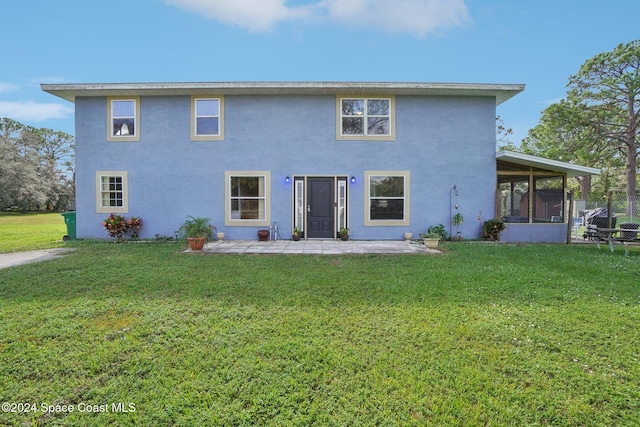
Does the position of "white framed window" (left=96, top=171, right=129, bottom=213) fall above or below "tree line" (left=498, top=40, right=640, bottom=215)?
below

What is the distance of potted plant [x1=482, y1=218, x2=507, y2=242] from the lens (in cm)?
968

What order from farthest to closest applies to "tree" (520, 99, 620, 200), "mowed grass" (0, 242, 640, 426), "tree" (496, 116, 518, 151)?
"tree" (496, 116, 518, 151) → "tree" (520, 99, 620, 200) → "mowed grass" (0, 242, 640, 426)

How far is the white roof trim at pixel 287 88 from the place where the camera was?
361 inches

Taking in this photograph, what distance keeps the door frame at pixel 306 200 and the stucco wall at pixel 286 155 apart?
168 millimetres

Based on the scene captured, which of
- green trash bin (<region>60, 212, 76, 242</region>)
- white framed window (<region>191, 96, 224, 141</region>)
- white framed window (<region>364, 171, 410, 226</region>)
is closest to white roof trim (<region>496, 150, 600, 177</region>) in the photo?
white framed window (<region>364, 171, 410, 226</region>)

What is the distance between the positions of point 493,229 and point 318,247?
230 inches

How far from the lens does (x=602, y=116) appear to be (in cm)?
1895

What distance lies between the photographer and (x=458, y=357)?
2.75m

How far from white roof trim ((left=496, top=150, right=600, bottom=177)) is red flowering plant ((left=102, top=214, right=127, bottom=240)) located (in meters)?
12.4

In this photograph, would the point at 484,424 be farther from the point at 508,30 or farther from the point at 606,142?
the point at 606,142

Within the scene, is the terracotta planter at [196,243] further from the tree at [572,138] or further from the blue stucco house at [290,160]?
the tree at [572,138]

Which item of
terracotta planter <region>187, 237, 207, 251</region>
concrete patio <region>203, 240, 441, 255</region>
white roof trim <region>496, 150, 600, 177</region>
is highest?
white roof trim <region>496, 150, 600, 177</region>

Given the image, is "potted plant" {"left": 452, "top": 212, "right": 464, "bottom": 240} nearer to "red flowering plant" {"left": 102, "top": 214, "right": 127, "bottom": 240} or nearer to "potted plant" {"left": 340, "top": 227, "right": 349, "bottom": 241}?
"potted plant" {"left": 340, "top": 227, "right": 349, "bottom": 241}

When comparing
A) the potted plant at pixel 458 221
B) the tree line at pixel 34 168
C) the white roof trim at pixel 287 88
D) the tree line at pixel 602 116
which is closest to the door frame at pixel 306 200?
the white roof trim at pixel 287 88
